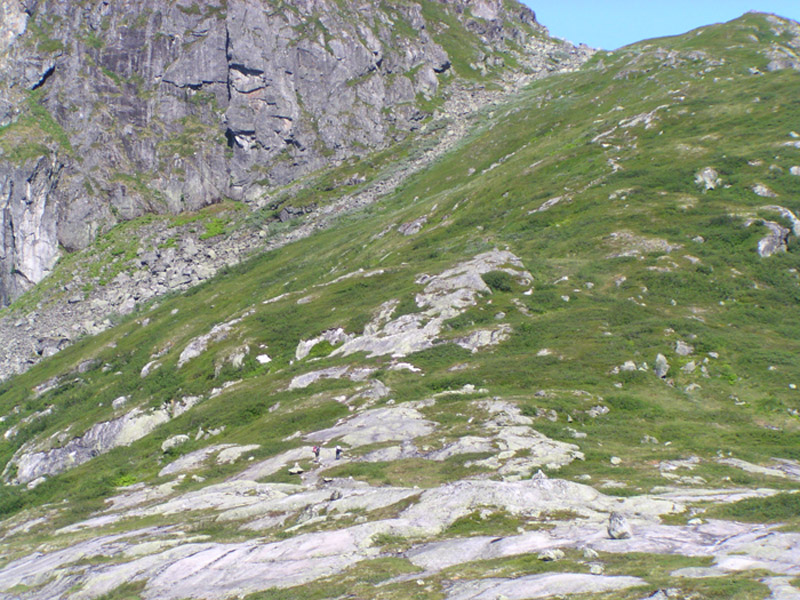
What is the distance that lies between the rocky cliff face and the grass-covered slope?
178 ft

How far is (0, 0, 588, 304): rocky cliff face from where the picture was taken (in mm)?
131125

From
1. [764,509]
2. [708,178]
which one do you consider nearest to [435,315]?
[764,509]

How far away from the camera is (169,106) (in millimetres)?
148875

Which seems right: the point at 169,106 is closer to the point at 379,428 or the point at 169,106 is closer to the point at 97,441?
the point at 97,441

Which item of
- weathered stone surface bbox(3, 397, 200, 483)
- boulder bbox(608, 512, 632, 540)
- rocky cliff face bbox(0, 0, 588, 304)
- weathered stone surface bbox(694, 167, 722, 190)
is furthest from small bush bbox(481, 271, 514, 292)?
rocky cliff face bbox(0, 0, 588, 304)

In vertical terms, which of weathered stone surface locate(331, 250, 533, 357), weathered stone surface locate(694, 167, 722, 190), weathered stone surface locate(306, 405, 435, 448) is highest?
weathered stone surface locate(694, 167, 722, 190)

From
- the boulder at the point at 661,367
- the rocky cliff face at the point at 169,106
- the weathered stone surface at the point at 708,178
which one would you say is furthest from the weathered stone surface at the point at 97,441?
the rocky cliff face at the point at 169,106

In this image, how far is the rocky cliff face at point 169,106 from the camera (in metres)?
131

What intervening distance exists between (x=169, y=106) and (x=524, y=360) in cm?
14146

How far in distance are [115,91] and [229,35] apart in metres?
34.3

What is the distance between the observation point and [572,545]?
52.8 feet

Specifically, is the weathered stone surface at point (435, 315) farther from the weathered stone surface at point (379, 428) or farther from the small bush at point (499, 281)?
the weathered stone surface at point (379, 428)

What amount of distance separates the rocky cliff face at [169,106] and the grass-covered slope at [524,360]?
178 feet

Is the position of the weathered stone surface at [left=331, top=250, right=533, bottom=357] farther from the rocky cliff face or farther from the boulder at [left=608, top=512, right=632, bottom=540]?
the rocky cliff face
